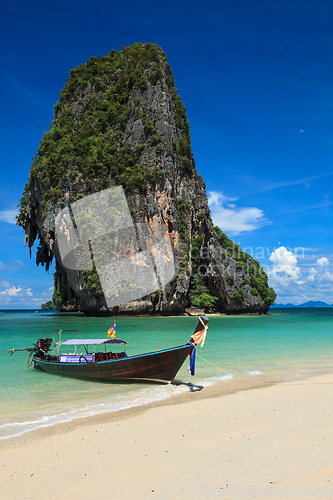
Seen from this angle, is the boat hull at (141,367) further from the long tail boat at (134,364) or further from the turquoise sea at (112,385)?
the turquoise sea at (112,385)

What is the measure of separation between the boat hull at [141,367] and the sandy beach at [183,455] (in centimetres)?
201

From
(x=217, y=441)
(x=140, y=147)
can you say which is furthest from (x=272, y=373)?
(x=140, y=147)

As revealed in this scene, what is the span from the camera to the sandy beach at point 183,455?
12.1 feet

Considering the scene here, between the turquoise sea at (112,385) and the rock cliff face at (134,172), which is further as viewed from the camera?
the rock cliff face at (134,172)

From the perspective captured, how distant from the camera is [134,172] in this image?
138 feet

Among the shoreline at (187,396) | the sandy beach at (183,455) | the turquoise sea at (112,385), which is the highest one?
the sandy beach at (183,455)

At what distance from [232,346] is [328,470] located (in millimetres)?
13315

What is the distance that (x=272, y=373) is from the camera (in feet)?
35.8

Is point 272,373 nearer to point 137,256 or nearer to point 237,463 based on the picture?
point 237,463

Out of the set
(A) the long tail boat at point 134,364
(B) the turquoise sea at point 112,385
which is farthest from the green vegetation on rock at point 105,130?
(A) the long tail boat at point 134,364

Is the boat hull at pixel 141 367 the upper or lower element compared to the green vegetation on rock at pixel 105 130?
lower

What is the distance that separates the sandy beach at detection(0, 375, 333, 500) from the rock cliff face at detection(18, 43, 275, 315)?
1314 inches

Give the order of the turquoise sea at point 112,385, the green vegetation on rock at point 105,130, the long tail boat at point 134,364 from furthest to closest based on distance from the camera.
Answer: the green vegetation on rock at point 105,130 → the long tail boat at point 134,364 → the turquoise sea at point 112,385

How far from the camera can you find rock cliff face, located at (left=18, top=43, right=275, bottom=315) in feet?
137
